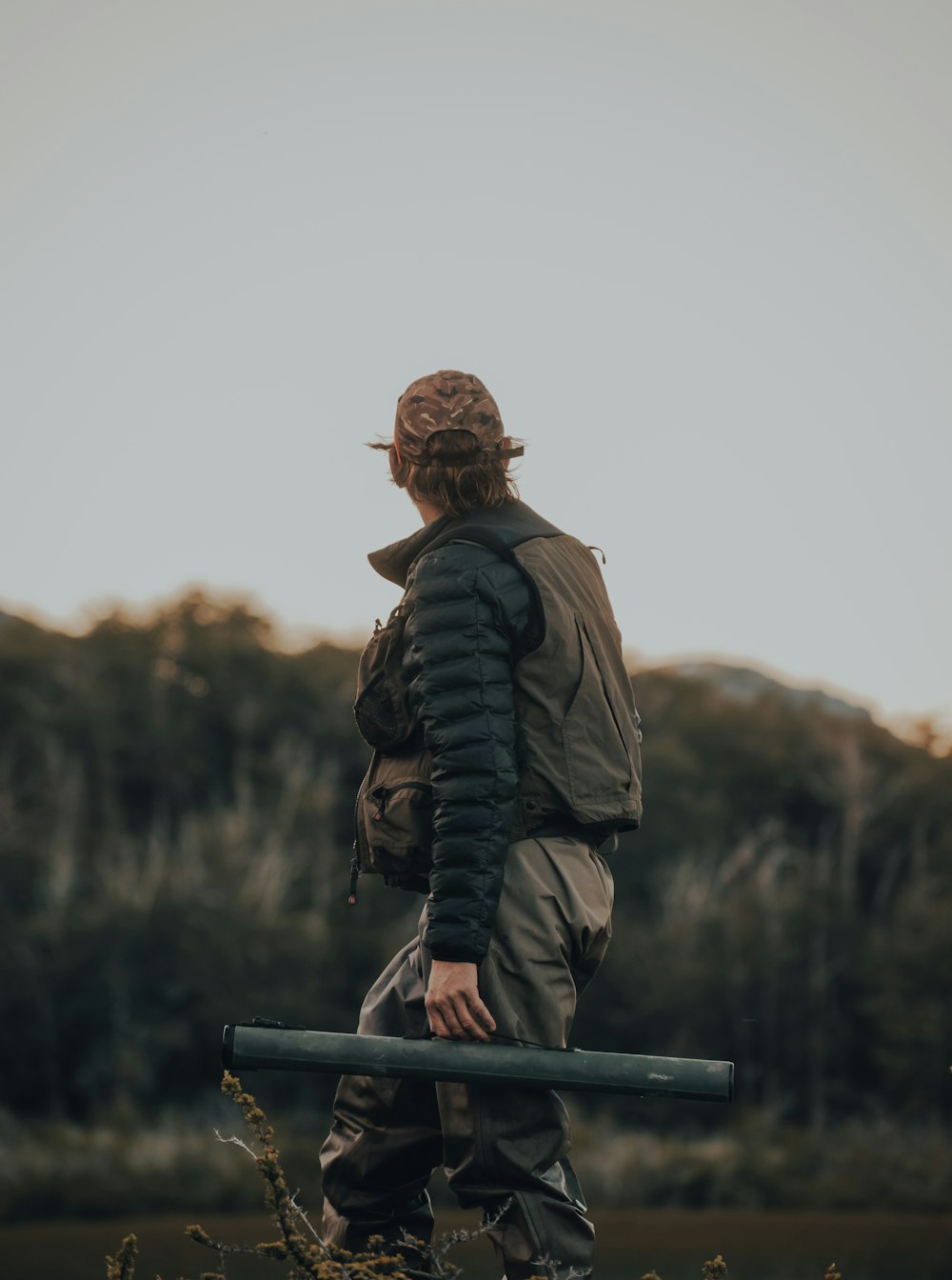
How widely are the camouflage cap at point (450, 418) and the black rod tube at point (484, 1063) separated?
119 centimetres

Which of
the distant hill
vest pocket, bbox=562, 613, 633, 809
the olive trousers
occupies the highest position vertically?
the distant hill

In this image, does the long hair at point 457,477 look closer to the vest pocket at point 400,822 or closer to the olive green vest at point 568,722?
the olive green vest at point 568,722

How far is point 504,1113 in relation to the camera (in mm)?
3186

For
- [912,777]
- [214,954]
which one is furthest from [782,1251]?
[912,777]

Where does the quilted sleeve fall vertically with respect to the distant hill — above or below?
below

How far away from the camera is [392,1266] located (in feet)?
10.5

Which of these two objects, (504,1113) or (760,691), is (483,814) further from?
(760,691)

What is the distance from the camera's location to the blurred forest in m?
25.4

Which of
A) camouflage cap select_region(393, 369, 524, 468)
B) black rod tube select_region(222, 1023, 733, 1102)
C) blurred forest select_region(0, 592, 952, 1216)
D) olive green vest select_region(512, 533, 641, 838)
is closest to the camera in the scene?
black rod tube select_region(222, 1023, 733, 1102)

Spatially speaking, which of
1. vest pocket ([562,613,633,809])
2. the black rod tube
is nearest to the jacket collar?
vest pocket ([562,613,633,809])

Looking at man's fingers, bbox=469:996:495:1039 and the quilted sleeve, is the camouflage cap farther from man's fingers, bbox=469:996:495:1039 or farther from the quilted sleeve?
man's fingers, bbox=469:996:495:1039

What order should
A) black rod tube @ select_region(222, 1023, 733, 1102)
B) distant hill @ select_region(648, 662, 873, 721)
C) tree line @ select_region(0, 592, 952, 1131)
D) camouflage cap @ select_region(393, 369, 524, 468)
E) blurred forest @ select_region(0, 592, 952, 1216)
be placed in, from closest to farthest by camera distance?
black rod tube @ select_region(222, 1023, 733, 1102)
camouflage cap @ select_region(393, 369, 524, 468)
blurred forest @ select_region(0, 592, 952, 1216)
tree line @ select_region(0, 592, 952, 1131)
distant hill @ select_region(648, 662, 873, 721)

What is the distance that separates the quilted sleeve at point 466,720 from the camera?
3143 millimetres

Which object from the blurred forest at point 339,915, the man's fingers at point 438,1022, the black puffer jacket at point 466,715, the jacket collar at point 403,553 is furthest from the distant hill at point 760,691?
the man's fingers at point 438,1022
